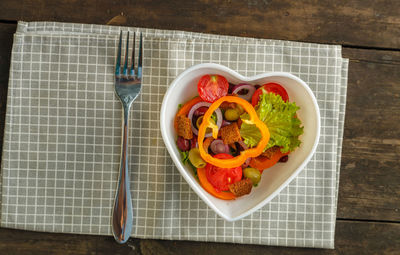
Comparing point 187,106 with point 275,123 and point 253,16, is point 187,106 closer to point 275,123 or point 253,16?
point 275,123

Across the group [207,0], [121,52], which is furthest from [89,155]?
[207,0]

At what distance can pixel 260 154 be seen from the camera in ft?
3.21

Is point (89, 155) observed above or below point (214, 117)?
below

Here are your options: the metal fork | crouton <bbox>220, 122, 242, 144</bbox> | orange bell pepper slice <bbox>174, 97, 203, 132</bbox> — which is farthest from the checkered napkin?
crouton <bbox>220, 122, 242, 144</bbox>

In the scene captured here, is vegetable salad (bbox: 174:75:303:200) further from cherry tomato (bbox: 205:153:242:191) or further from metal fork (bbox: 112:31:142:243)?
metal fork (bbox: 112:31:142:243)

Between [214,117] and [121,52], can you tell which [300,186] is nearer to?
Result: [214,117]

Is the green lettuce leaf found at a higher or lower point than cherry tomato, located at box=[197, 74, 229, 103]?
lower

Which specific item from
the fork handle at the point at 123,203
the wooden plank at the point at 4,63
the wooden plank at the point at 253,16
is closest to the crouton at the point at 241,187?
the fork handle at the point at 123,203

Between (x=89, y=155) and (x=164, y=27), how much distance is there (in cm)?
47

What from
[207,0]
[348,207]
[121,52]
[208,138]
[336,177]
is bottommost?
[348,207]

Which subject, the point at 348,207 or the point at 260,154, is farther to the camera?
the point at 348,207

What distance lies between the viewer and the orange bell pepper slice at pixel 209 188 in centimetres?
97

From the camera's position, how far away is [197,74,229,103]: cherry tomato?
96cm

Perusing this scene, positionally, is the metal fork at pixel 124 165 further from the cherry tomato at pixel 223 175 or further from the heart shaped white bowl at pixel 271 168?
the cherry tomato at pixel 223 175
